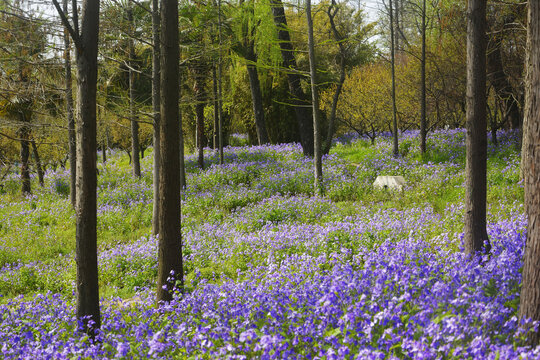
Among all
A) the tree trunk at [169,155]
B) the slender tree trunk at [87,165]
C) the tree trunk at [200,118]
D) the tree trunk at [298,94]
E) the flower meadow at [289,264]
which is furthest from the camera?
the tree trunk at [200,118]

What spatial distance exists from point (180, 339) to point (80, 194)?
2593 millimetres

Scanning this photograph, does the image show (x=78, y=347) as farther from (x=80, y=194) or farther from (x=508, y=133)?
(x=508, y=133)

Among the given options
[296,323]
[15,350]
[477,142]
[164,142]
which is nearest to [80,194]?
[164,142]

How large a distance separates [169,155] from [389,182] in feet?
25.3

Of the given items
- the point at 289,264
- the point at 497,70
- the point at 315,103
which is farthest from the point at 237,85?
the point at 289,264

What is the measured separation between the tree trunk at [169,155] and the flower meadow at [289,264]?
45 centimetres

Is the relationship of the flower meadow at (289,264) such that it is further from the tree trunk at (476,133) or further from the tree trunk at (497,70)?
the tree trunk at (497,70)

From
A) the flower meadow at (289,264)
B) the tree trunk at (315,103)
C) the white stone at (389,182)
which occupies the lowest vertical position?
the flower meadow at (289,264)

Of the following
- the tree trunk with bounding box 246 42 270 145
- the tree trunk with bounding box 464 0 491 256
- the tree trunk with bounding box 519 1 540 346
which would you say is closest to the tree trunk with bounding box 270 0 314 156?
the tree trunk with bounding box 246 42 270 145

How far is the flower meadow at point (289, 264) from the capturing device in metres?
3.64

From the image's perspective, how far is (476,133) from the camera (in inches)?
227

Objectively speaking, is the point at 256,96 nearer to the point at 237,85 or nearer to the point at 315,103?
the point at 237,85

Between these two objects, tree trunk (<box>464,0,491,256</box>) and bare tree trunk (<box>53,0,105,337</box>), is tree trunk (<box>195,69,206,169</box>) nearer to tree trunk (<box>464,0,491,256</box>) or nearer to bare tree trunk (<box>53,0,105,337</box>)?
bare tree trunk (<box>53,0,105,337</box>)

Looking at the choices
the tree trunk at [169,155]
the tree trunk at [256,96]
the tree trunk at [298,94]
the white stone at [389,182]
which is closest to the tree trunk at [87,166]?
the tree trunk at [169,155]
